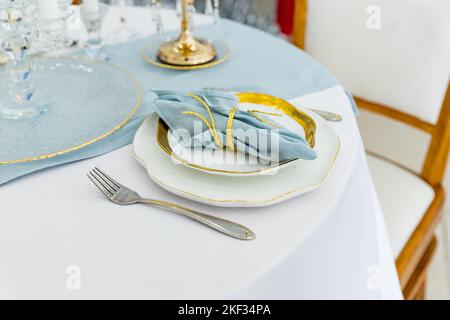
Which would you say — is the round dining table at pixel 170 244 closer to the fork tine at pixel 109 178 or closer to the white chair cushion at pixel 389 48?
the fork tine at pixel 109 178

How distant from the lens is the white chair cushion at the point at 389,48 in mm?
1034

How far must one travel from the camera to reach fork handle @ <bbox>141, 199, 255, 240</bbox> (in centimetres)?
50

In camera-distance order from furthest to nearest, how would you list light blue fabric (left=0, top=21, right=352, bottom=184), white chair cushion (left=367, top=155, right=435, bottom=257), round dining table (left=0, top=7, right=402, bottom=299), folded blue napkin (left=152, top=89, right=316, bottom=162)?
white chair cushion (left=367, top=155, right=435, bottom=257)
light blue fabric (left=0, top=21, right=352, bottom=184)
folded blue napkin (left=152, top=89, right=316, bottom=162)
round dining table (left=0, top=7, right=402, bottom=299)

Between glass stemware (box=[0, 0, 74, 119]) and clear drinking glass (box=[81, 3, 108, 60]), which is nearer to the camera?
glass stemware (box=[0, 0, 74, 119])

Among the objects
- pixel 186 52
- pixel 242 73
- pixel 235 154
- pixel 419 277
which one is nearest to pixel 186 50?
pixel 186 52

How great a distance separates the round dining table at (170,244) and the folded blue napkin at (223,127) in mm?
65

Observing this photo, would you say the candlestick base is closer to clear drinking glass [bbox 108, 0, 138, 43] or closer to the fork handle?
clear drinking glass [bbox 108, 0, 138, 43]

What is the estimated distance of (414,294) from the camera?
1.05 m

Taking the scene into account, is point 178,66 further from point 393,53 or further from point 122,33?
point 393,53

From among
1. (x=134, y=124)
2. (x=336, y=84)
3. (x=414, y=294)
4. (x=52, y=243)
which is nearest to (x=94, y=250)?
(x=52, y=243)

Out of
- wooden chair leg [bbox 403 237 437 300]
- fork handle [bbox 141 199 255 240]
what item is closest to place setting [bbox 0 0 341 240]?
fork handle [bbox 141 199 255 240]

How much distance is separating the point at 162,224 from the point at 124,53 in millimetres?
539

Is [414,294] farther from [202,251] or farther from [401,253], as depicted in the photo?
[202,251]

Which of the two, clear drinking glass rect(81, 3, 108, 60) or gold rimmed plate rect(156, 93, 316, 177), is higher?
clear drinking glass rect(81, 3, 108, 60)
